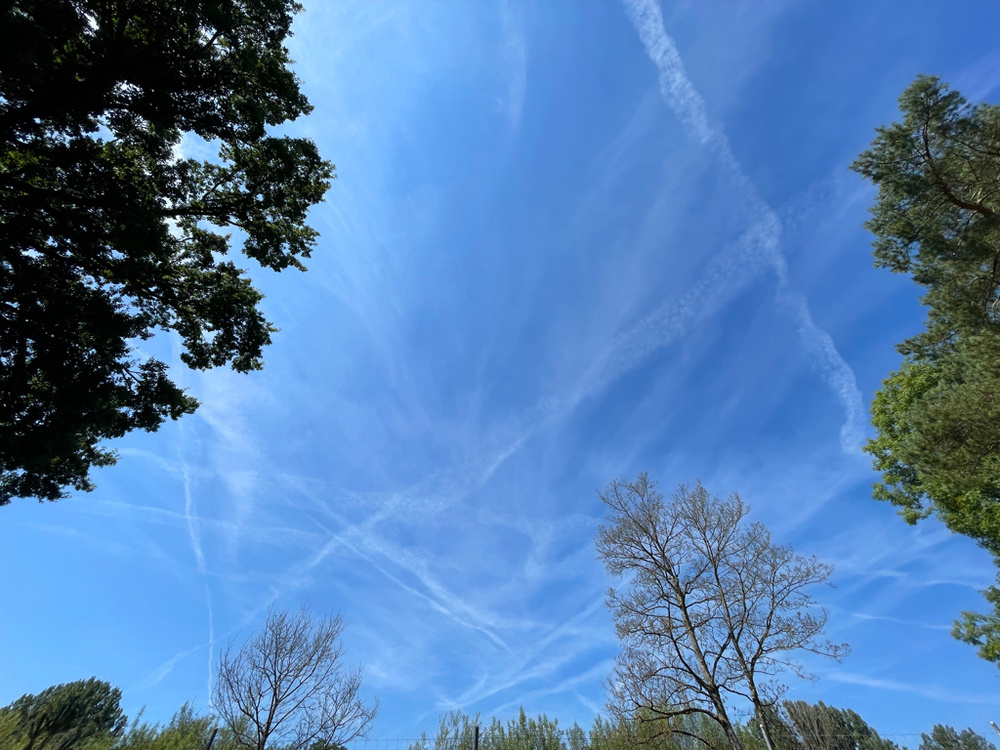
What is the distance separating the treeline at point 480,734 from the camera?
1445cm

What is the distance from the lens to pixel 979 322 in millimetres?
8875

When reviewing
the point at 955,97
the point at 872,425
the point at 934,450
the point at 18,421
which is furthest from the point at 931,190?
the point at 18,421

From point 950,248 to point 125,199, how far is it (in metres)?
16.8

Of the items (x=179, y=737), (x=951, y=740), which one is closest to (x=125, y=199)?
(x=179, y=737)

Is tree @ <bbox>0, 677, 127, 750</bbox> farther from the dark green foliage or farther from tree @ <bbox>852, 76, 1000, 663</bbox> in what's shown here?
the dark green foliage

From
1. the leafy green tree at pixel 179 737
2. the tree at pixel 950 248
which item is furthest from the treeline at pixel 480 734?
the tree at pixel 950 248

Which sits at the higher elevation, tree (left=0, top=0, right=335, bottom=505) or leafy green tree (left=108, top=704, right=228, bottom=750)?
tree (left=0, top=0, right=335, bottom=505)

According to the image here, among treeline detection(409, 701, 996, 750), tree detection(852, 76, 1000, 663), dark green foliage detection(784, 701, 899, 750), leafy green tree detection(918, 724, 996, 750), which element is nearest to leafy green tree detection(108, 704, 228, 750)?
treeline detection(409, 701, 996, 750)

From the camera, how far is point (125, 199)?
732cm

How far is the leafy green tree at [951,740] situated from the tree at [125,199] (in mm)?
71511

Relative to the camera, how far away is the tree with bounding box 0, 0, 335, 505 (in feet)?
20.6

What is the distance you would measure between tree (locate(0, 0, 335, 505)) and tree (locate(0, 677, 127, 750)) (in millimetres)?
26089

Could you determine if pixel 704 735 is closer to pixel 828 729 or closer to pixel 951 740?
pixel 828 729

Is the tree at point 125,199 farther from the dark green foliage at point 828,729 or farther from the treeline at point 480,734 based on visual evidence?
the dark green foliage at point 828,729
